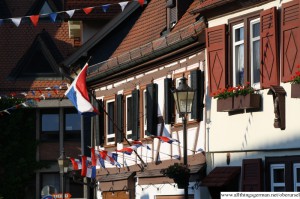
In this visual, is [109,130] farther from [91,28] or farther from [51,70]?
[51,70]

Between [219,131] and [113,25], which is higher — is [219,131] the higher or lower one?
the lower one

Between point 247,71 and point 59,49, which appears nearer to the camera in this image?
point 247,71

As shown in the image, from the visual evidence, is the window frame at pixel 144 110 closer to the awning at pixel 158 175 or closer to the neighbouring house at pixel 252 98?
the awning at pixel 158 175

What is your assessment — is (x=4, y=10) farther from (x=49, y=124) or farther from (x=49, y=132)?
(x=49, y=132)

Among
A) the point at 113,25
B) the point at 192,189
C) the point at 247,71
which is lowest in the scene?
the point at 192,189

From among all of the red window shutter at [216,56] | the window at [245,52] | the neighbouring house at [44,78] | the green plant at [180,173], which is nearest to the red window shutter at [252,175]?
the green plant at [180,173]

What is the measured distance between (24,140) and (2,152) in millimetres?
1355

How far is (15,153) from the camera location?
5200 centimetres

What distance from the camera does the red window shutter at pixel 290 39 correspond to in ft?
71.2

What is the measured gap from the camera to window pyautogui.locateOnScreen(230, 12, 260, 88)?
928 inches

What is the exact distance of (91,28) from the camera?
44.8 metres

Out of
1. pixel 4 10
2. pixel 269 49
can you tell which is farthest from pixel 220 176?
pixel 4 10

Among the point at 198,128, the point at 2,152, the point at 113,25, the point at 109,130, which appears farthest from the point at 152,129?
the point at 2,152

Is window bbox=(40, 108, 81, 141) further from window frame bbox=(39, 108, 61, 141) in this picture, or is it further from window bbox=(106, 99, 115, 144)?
window bbox=(106, 99, 115, 144)
